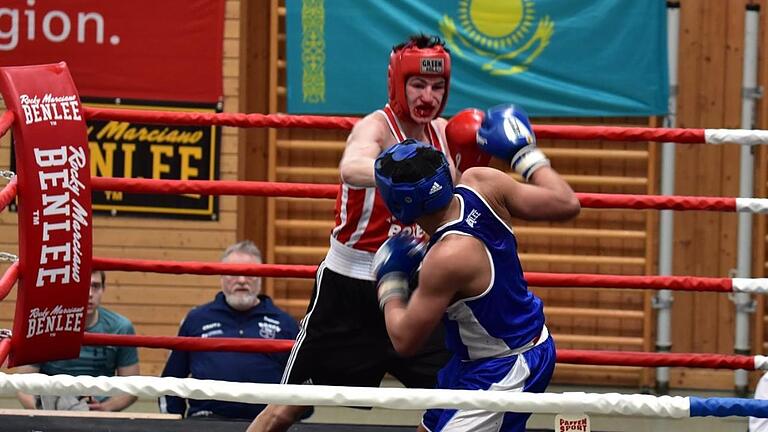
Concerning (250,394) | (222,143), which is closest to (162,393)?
(250,394)

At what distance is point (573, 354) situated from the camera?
14.4 feet

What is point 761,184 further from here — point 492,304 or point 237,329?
point 492,304

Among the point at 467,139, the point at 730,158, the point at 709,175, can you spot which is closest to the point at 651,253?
the point at 709,175

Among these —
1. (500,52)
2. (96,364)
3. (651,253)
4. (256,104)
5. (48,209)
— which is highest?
(500,52)

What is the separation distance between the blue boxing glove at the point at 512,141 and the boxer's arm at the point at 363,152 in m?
0.39

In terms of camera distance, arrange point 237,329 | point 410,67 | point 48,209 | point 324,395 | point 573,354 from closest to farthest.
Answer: point 324,395, point 410,67, point 48,209, point 573,354, point 237,329

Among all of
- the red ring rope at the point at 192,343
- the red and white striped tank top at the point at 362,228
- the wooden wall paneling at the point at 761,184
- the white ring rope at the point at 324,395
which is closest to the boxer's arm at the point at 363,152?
the red and white striped tank top at the point at 362,228

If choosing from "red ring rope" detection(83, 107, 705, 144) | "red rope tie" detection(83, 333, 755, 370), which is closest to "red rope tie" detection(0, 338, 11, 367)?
"red rope tie" detection(83, 333, 755, 370)

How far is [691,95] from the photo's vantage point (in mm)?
7344

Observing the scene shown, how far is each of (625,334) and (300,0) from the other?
2.50m

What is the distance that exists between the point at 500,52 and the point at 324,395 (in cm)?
460

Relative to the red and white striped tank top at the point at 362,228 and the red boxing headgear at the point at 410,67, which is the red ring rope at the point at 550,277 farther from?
the red boxing headgear at the point at 410,67

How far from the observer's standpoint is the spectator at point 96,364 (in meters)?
5.18

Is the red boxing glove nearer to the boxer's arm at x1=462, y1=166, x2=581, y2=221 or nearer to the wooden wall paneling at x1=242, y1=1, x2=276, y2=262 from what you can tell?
the boxer's arm at x1=462, y1=166, x2=581, y2=221
